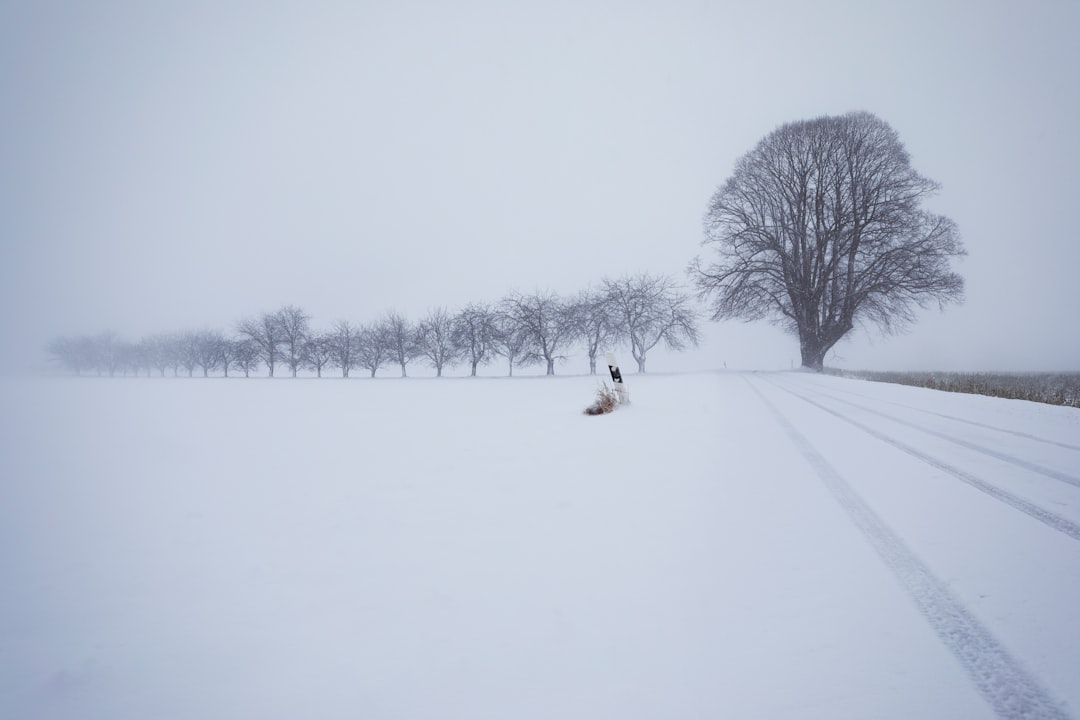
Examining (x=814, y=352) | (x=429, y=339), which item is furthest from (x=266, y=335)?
(x=814, y=352)

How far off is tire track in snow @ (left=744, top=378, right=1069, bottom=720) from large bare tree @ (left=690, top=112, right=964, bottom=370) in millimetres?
17429

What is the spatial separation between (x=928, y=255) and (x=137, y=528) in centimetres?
2164

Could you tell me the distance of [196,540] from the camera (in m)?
2.83

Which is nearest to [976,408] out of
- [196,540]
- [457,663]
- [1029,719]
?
[1029,719]

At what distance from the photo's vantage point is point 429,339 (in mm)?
42906

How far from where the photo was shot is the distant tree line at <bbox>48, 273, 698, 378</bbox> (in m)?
32.7

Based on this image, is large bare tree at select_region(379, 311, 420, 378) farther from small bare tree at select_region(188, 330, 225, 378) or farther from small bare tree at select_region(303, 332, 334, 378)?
small bare tree at select_region(188, 330, 225, 378)

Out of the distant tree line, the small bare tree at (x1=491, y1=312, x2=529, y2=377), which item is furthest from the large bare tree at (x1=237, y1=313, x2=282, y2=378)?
the small bare tree at (x1=491, y1=312, x2=529, y2=377)

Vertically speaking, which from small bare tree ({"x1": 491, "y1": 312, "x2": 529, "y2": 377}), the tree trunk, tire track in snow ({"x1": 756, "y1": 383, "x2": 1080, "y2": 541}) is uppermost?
small bare tree ({"x1": 491, "y1": 312, "x2": 529, "y2": 377})

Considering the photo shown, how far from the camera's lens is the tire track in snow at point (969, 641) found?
1186 millimetres

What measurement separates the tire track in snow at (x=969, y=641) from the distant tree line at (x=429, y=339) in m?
30.2

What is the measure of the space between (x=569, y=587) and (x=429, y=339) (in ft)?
140

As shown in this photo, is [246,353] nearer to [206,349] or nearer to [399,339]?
[206,349]

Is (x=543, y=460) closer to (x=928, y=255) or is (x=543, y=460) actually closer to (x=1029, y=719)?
(x=1029, y=719)
